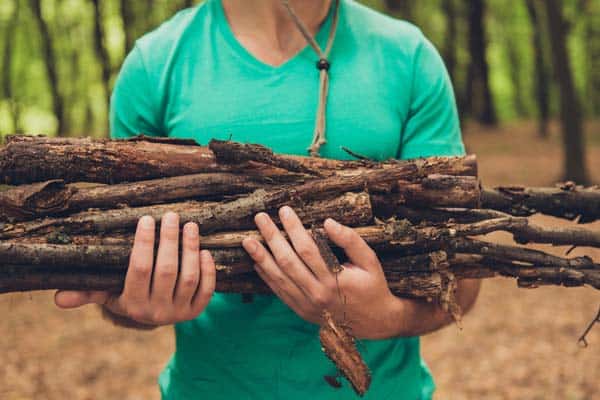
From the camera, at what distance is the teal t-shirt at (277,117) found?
2090mm

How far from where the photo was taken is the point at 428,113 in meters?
2.15

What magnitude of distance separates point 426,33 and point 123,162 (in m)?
22.3

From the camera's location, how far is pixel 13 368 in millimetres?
7578

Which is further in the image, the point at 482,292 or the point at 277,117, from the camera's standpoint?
the point at 482,292

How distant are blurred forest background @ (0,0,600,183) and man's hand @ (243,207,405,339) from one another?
11834 mm

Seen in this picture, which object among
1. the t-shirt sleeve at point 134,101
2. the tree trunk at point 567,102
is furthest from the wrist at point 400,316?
the tree trunk at point 567,102

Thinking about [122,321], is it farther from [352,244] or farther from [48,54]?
[48,54]

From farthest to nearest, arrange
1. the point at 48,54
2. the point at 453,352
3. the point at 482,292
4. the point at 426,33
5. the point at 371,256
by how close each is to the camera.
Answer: the point at 426,33, the point at 48,54, the point at 482,292, the point at 453,352, the point at 371,256

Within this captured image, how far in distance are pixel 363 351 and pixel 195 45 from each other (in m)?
1.12

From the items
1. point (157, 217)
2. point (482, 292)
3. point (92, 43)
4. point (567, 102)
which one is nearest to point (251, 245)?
point (157, 217)

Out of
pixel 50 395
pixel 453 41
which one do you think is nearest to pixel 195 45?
pixel 50 395

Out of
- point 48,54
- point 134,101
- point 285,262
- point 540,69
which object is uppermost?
point 134,101

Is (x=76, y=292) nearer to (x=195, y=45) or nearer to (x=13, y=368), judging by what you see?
(x=195, y=45)

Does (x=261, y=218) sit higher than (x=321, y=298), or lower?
higher
